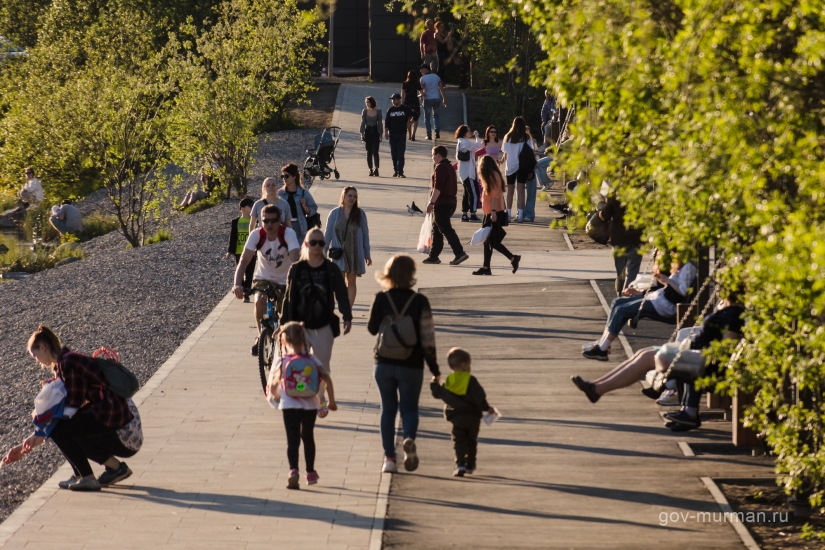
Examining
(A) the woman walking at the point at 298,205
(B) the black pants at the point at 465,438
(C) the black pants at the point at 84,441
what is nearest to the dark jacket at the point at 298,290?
(B) the black pants at the point at 465,438

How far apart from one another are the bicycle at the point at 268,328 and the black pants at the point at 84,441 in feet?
7.77

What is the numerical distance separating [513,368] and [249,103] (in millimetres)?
15659

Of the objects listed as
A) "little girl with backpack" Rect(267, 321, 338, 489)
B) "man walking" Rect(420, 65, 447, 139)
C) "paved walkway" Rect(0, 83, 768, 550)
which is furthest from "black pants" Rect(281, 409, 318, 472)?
"man walking" Rect(420, 65, 447, 139)

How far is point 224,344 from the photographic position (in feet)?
45.7

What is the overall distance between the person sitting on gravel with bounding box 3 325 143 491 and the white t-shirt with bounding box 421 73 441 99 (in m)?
21.9

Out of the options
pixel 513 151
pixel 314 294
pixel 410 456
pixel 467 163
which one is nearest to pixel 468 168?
pixel 467 163

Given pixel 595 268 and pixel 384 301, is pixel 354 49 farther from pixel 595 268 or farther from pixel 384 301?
pixel 384 301

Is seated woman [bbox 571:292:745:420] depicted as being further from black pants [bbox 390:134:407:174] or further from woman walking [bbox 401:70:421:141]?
woman walking [bbox 401:70:421:141]

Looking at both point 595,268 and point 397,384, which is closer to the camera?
point 397,384

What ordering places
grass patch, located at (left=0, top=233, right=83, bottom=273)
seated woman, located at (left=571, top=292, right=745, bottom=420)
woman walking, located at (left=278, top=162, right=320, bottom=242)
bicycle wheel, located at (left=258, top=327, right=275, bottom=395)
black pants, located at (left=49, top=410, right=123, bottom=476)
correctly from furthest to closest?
grass patch, located at (left=0, top=233, right=83, bottom=273)
woman walking, located at (left=278, top=162, right=320, bottom=242)
bicycle wheel, located at (left=258, top=327, right=275, bottom=395)
seated woman, located at (left=571, top=292, right=745, bottom=420)
black pants, located at (left=49, top=410, right=123, bottom=476)

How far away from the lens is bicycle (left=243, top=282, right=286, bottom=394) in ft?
37.3

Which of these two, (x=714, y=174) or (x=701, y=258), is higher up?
(x=714, y=174)

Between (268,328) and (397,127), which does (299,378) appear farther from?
(397,127)

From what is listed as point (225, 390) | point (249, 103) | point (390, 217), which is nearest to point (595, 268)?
point (390, 217)
